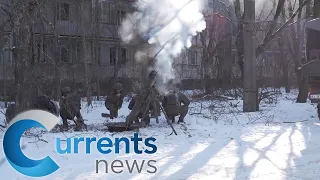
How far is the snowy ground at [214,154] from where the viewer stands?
604cm

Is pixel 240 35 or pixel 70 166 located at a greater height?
pixel 240 35

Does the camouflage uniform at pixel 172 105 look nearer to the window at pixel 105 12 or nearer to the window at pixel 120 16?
the window at pixel 120 16

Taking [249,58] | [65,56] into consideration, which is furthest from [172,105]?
[65,56]

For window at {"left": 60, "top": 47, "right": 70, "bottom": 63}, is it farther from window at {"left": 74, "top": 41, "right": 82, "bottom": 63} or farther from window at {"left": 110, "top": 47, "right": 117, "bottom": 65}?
window at {"left": 110, "top": 47, "right": 117, "bottom": 65}

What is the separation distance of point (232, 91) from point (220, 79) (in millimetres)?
3357

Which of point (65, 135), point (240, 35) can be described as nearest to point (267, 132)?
point (65, 135)

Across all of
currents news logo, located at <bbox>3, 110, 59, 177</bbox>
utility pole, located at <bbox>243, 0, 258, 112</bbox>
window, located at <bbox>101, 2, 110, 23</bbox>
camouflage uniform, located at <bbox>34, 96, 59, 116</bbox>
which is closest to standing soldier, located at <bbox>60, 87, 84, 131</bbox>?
camouflage uniform, located at <bbox>34, 96, 59, 116</bbox>

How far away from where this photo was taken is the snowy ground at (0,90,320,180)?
6.04 metres

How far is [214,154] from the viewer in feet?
24.5

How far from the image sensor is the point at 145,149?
7750 millimetres

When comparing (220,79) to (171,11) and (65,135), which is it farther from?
(65,135)

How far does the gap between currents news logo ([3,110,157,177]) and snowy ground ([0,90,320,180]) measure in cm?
12

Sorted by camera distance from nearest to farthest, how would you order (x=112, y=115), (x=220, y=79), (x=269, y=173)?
1. (x=269, y=173)
2. (x=112, y=115)
3. (x=220, y=79)

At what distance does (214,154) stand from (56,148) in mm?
2831
